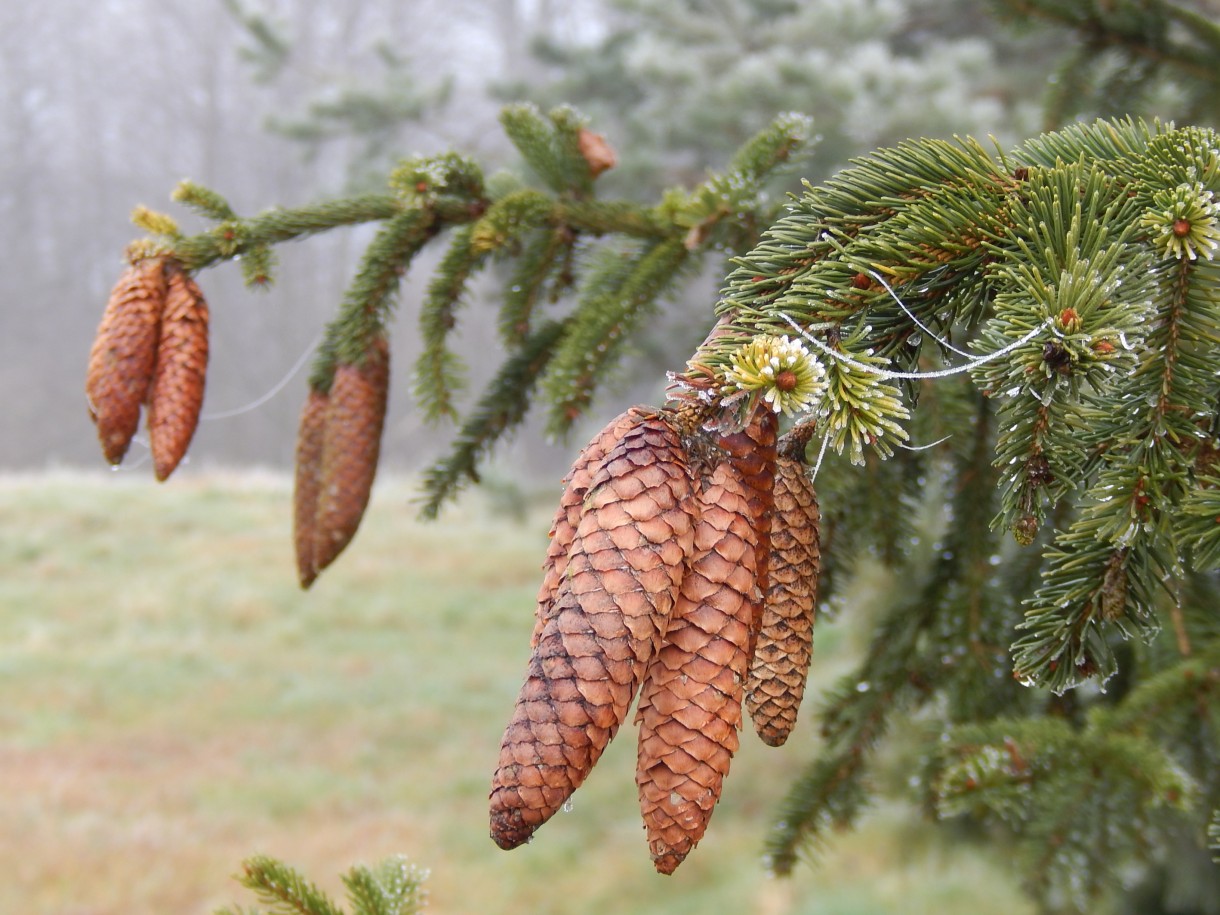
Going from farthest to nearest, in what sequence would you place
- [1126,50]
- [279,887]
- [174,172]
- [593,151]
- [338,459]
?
[174,172] → [1126,50] → [593,151] → [338,459] → [279,887]

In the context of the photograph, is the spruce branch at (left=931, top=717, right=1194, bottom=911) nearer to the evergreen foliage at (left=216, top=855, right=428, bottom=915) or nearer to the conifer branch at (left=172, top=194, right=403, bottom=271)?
the evergreen foliage at (left=216, top=855, right=428, bottom=915)

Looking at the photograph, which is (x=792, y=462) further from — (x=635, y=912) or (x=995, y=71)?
(x=995, y=71)

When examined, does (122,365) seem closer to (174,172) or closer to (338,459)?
(338,459)

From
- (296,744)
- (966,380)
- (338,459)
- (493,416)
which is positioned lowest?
(966,380)

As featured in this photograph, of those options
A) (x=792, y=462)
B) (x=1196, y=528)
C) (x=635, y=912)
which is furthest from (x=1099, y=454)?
(x=635, y=912)

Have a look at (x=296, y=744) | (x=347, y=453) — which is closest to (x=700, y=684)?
(x=347, y=453)

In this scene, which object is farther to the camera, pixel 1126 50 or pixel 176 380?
pixel 1126 50
